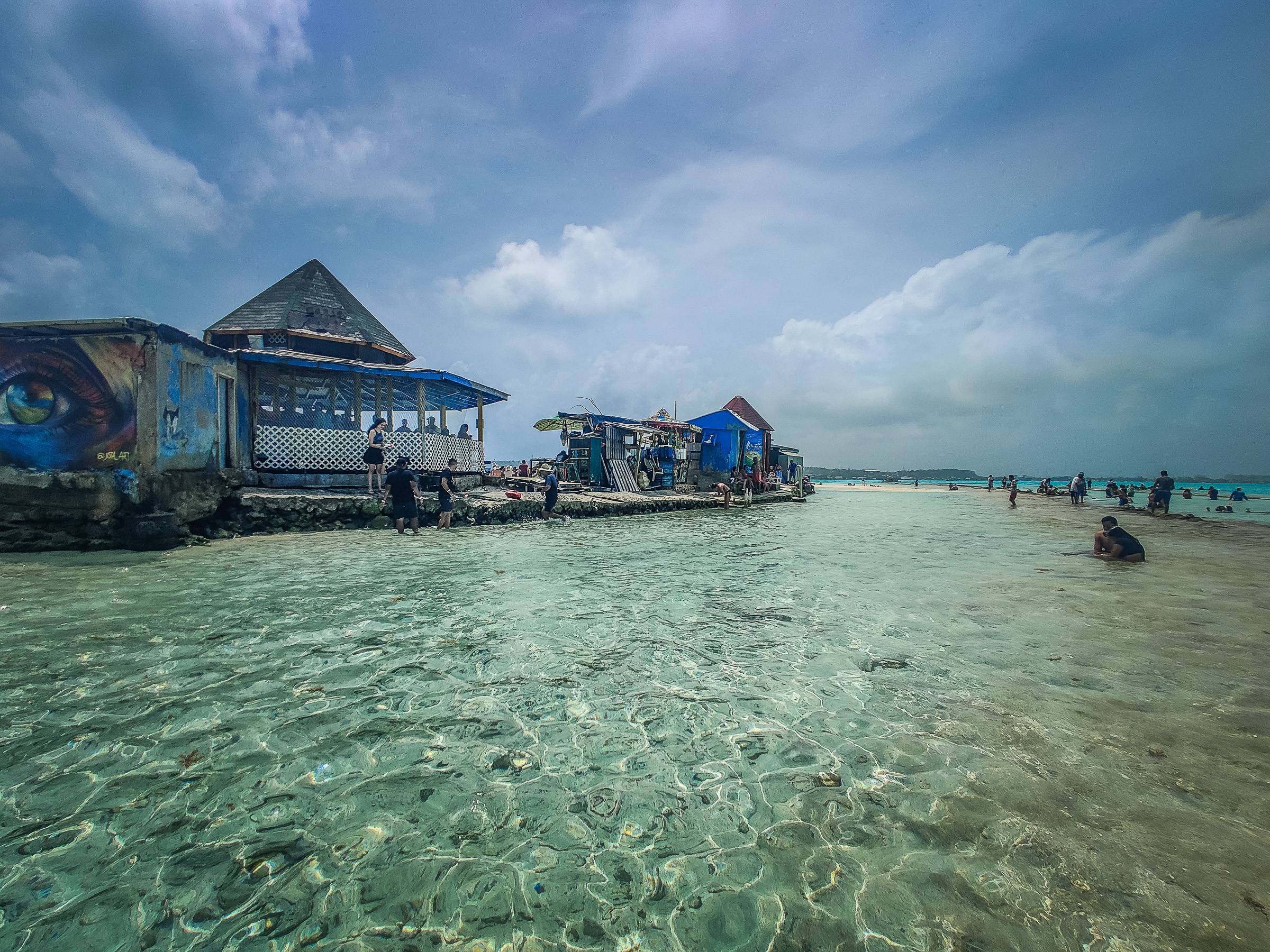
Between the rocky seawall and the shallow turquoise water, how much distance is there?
6.95 m

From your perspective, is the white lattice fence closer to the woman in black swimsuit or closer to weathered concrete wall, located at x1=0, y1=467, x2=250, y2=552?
the woman in black swimsuit

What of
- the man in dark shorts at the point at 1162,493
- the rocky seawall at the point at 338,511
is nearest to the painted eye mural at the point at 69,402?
the rocky seawall at the point at 338,511

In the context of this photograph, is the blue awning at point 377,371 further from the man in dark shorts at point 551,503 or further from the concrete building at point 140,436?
the man in dark shorts at point 551,503

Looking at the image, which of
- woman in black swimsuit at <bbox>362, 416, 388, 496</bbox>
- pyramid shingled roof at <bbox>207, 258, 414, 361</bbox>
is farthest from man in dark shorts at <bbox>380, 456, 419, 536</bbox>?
pyramid shingled roof at <bbox>207, 258, 414, 361</bbox>

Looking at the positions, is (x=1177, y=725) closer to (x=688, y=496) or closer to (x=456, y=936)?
(x=456, y=936)

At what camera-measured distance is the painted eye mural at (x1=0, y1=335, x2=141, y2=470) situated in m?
10.8

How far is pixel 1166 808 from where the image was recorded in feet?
9.64

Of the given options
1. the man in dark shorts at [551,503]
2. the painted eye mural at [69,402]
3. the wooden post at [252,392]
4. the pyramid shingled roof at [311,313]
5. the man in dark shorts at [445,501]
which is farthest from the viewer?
the pyramid shingled roof at [311,313]

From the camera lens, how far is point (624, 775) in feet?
10.8

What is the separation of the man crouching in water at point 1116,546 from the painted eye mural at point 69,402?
22446mm

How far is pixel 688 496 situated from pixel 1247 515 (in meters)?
32.0

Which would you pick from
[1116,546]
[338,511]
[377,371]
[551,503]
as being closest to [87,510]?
[338,511]

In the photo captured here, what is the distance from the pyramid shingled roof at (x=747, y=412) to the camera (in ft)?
141

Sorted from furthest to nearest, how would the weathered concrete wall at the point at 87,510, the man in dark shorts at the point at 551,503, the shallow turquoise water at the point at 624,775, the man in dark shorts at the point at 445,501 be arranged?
1. the man in dark shorts at the point at 551,503
2. the man in dark shorts at the point at 445,501
3. the weathered concrete wall at the point at 87,510
4. the shallow turquoise water at the point at 624,775
